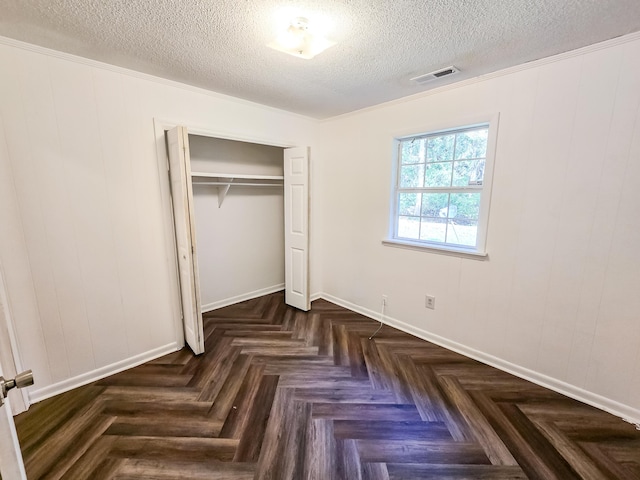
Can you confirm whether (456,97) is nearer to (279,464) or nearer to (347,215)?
(347,215)

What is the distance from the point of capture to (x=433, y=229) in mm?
2826

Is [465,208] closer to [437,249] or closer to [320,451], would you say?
[437,249]

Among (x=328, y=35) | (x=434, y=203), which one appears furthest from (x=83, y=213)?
(x=434, y=203)

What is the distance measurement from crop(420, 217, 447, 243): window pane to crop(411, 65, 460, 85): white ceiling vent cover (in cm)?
124

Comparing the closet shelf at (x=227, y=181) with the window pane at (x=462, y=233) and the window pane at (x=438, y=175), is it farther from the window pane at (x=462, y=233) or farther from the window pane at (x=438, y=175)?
the window pane at (x=462, y=233)

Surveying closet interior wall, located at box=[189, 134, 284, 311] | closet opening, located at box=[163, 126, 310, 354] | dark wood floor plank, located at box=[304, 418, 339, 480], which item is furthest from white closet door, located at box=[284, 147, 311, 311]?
dark wood floor plank, located at box=[304, 418, 339, 480]

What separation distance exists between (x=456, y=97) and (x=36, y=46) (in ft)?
10.2

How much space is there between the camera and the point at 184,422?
1842 millimetres

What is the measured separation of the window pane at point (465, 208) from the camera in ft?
8.22

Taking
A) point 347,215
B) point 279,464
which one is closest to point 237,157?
point 347,215

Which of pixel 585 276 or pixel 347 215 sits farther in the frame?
pixel 347 215

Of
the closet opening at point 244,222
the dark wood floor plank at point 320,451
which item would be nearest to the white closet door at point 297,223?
the closet opening at point 244,222

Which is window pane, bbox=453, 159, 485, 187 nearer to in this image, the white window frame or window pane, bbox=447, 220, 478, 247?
the white window frame

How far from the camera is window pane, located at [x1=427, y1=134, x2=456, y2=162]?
264cm
